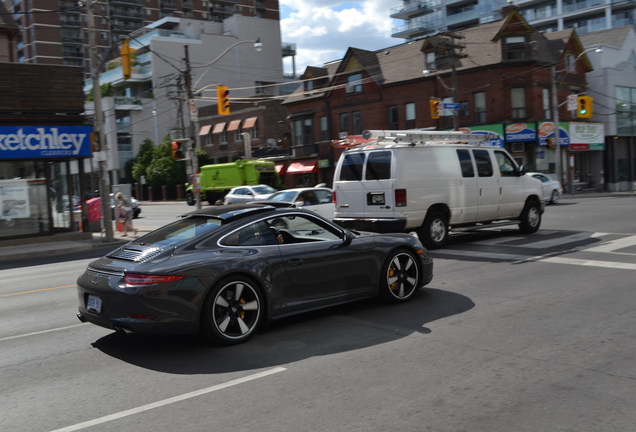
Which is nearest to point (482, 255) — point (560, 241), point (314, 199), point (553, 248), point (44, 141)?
point (553, 248)

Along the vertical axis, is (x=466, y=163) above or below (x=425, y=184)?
above

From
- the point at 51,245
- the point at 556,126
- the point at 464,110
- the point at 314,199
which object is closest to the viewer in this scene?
the point at 314,199

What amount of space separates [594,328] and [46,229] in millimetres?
19276

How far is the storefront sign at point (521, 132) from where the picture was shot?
3953 cm

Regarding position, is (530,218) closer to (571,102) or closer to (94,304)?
(94,304)

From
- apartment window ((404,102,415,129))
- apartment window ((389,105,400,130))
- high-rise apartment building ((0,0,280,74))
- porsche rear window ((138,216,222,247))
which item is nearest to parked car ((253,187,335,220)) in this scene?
porsche rear window ((138,216,222,247))

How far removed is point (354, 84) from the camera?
4778 centimetres

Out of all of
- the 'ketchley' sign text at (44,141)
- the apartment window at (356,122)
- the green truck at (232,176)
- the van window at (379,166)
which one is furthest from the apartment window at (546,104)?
the van window at (379,166)

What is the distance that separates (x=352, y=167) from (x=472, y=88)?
102 ft

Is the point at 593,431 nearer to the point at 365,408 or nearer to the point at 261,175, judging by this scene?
the point at 365,408

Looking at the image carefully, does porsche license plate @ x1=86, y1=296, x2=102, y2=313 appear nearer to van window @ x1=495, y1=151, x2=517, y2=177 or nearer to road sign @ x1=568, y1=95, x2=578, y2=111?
van window @ x1=495, y1=151, x2=517, y2=177

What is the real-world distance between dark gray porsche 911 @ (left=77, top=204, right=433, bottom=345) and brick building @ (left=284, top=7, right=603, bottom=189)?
2924 centimetres

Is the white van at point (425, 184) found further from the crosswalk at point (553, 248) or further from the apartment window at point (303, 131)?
the apartment window at point (303, 131)

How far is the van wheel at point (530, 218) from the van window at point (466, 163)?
2115mm
